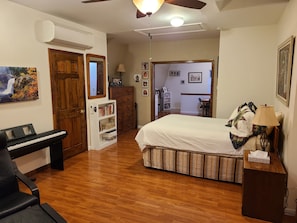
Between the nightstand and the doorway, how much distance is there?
6770 mm

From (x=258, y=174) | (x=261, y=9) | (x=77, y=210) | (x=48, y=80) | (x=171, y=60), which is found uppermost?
(x=261, y=9)

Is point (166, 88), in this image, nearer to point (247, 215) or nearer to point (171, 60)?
point (171, 60)

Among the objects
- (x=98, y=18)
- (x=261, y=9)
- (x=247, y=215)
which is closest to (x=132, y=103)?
(x=98, y=18)

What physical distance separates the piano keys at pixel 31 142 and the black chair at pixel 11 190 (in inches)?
18.6

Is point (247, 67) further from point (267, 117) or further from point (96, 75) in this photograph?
point (96, 75)

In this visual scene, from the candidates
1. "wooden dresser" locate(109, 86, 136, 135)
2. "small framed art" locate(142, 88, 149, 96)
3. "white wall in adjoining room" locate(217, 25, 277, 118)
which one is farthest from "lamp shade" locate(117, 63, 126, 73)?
"white wall in adjoining room" locate(217, 25, 277, 118)

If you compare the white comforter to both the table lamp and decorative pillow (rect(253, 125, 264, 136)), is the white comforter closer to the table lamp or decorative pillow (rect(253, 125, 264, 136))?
decorative pillow (rect(253, 125, 264, 136))

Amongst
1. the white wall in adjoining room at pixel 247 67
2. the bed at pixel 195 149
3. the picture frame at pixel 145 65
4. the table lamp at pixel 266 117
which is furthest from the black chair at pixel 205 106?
the table lamp at pixel 266 117

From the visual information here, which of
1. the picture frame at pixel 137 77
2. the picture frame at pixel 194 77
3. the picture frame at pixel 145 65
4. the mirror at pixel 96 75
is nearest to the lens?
the mirror at pixel 96 75

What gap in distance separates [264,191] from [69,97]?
134 inches

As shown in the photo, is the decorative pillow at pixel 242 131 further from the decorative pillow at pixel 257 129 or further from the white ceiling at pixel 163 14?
the white ceiling at pixel 163 14

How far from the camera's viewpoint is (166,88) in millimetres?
10727

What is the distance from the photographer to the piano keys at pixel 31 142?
2.79 metres

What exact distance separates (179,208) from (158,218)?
0.32m
